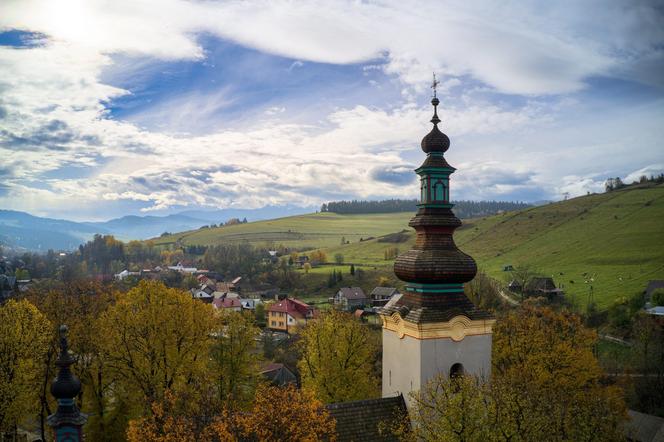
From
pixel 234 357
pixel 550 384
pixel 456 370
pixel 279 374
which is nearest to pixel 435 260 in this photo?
pixel 456 370

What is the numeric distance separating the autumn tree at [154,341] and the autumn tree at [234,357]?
1986 mm

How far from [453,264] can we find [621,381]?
1197 inches

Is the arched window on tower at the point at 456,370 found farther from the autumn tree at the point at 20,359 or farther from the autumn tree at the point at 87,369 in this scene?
the autumn tree at the point at 20,359

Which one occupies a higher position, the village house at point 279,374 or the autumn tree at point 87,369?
the autumn tree at point 87,369

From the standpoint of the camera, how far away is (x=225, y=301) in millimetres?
92000

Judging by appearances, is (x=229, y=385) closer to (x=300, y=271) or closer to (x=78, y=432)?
(x=78, y=432)

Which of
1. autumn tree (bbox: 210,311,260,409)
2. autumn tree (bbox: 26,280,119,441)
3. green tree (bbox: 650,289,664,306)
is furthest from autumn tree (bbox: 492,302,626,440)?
green tree (bbox: 650,289,664,306)

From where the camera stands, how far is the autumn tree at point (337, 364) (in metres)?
28.3

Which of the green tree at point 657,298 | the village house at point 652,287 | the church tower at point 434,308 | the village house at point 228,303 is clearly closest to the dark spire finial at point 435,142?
the church tower at point 434,308

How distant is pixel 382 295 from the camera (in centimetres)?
9706

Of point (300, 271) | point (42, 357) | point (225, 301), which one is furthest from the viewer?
point (300, 271)

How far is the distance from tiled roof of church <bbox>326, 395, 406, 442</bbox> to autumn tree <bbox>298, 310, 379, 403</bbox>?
11008 mm

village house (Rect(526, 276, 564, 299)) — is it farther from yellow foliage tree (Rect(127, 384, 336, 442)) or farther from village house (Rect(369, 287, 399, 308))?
yellow foliage tree (Rect(127, 384, 336, 442))

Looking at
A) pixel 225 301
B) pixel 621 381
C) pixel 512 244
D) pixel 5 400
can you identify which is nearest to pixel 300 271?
pixel 225 301
